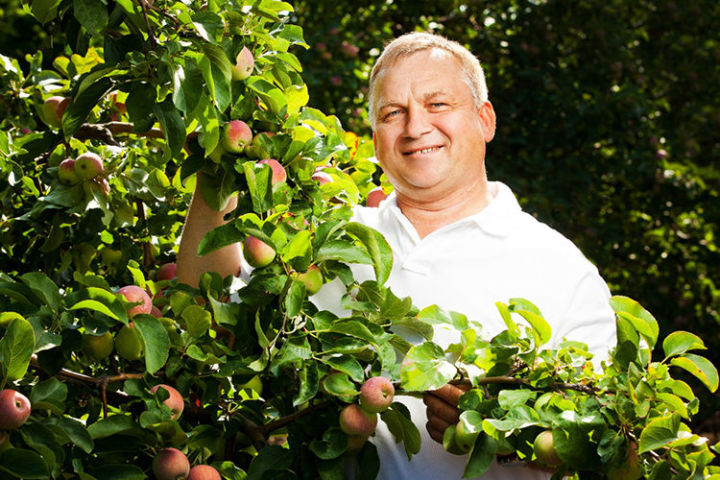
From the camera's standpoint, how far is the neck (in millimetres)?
1761

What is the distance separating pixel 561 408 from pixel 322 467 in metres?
0.37

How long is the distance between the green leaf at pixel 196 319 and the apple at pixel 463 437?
41cm

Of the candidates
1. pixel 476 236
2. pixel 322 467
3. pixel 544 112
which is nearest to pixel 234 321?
pixel 322 467

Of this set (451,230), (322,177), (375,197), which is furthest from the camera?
(375,197)

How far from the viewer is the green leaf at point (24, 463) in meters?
1.05

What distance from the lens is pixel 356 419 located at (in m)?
1.23

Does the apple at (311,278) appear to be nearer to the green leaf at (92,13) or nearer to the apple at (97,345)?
the apple at (97,345)

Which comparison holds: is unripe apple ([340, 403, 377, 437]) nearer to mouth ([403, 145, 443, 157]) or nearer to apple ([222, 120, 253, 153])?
apple ([222, 120, 253, 153])

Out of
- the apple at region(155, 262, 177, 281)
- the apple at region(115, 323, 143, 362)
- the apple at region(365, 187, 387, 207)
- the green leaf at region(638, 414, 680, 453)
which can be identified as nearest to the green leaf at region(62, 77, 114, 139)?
the apple at region(115, 323, 143, 362)

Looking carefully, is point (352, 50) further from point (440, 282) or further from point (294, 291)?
point (294, 291)

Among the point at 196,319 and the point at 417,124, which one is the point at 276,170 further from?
the point at 417,124

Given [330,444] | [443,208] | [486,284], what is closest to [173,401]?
[330,444]

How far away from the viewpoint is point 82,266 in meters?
1.91

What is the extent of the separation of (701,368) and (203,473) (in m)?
0.76
